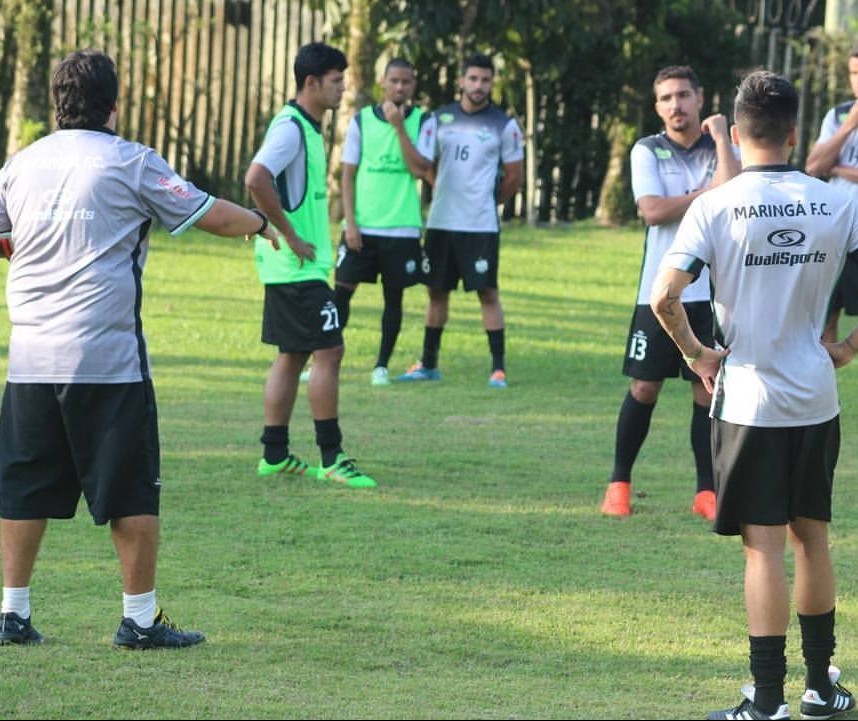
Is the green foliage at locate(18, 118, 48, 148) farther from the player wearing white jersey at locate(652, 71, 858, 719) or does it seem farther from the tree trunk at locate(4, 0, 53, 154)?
the player wearing white jersey at locate(652, 71, 858, 719)

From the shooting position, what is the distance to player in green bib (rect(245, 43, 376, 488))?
8.27m

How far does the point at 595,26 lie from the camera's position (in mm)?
20594

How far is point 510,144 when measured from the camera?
1175 centimetres

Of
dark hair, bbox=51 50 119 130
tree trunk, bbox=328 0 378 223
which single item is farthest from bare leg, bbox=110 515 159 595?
tree trunk, bbox=328 0 378 223

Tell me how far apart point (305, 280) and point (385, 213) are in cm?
320

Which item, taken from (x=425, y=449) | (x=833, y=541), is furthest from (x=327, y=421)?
(x=833, y=541)

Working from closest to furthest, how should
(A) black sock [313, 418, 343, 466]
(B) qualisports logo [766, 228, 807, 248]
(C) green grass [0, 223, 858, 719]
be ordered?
(B) qualisports logo [766, 228, 807, 248] → (C) green grass [0, 223, 858, 719] → (A) black sock [313, 418, 343, 466]

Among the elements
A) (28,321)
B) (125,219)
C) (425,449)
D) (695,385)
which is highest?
(125,219)

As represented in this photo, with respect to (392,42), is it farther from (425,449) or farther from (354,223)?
(425,449)

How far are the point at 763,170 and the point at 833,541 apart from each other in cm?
285

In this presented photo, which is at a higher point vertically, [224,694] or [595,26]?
[595,26]

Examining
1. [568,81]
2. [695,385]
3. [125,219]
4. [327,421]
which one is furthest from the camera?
[568,81]

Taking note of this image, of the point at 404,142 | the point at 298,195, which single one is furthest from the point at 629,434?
the point at 404,142

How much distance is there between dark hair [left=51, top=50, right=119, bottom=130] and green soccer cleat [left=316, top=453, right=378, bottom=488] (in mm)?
3151
